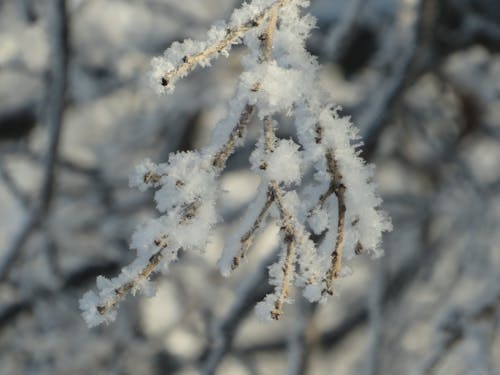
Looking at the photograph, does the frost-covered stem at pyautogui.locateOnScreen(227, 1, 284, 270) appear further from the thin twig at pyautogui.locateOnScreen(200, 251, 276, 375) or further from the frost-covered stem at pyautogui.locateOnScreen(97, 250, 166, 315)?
the thin twig at pyautogui.locateOnScreen(200, 251, 276, 375)

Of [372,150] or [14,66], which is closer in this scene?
[372,150]

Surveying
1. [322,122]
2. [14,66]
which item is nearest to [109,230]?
[14,66]

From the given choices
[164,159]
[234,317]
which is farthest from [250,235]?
[164,159]

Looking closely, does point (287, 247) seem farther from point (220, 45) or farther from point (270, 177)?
point (220, 45)

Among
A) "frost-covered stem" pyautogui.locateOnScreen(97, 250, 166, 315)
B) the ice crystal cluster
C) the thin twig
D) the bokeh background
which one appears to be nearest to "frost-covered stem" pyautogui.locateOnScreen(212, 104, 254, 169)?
the ice crystal cluster

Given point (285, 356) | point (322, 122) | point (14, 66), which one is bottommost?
point (322, 122)

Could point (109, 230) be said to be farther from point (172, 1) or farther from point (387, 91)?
point (387, 91)
